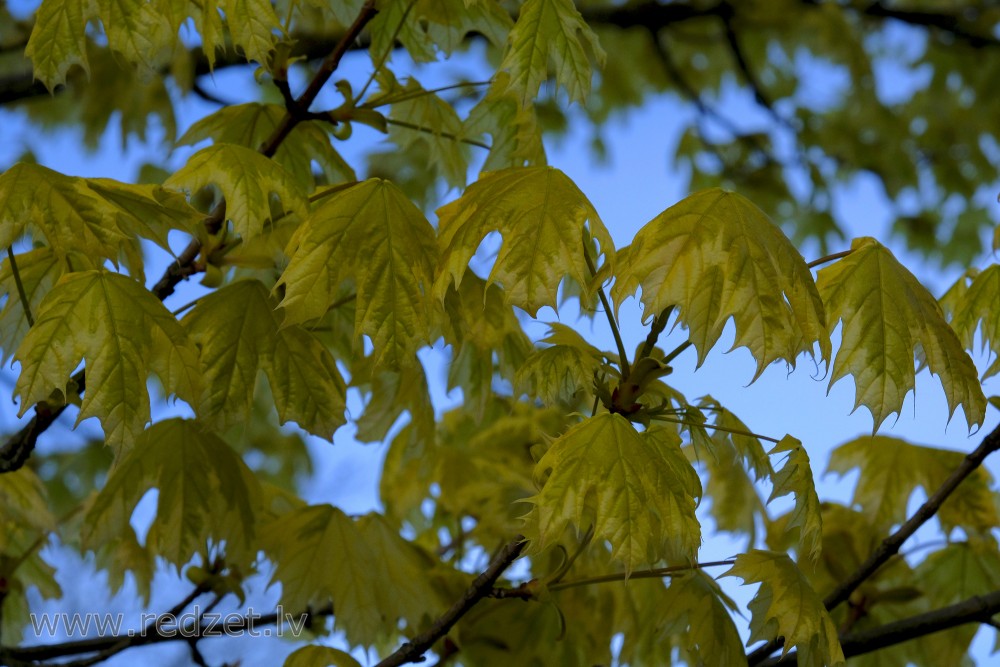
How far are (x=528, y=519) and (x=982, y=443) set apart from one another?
1.00 m

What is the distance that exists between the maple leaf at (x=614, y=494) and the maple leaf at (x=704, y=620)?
1.25 feet

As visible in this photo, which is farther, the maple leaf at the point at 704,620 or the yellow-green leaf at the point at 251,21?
the maple leaf at the point at 704,620

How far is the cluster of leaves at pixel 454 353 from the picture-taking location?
1.35m

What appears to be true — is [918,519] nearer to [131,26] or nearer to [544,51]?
[544,51]

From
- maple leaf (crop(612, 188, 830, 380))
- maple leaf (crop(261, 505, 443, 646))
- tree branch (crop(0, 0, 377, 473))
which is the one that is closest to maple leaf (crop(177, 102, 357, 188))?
tree branch (crop(0, 0, 377, 473))

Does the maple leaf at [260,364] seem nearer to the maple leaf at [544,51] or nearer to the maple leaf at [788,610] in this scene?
the maple leaf at [544,51]

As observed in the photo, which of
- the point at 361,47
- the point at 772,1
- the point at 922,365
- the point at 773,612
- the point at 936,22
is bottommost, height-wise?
the point at 773,612

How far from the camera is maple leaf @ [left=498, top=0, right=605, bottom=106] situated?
59.4 inches

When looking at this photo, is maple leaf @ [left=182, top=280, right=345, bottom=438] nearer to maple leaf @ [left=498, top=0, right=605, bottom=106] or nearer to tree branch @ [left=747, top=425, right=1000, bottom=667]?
maple leaf @ [left=498, top=0, right=605, bottom=106]

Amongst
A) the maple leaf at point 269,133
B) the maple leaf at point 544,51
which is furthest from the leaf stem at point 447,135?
the maple leaf at point 544,51

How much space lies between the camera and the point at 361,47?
2672 mm

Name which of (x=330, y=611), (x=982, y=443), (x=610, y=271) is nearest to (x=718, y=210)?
(x=610, y=271)

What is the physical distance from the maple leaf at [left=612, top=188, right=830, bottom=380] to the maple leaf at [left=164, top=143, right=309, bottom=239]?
54 cm

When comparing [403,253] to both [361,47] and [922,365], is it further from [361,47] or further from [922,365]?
[361,47]
